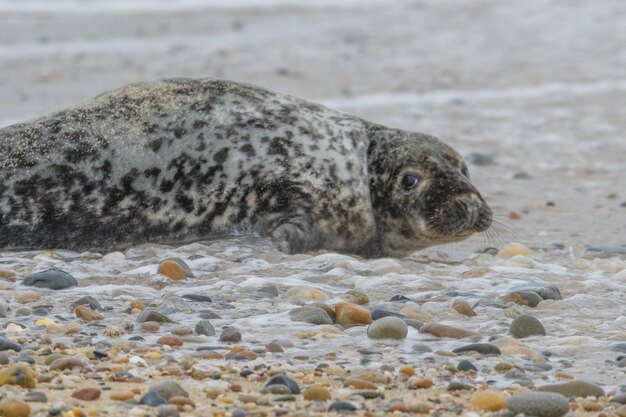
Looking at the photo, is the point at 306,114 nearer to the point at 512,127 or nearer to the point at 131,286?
the point at 131,286

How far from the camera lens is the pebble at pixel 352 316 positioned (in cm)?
491

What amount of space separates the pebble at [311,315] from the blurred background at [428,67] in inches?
108

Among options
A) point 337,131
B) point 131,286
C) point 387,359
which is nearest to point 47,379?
point 387,359

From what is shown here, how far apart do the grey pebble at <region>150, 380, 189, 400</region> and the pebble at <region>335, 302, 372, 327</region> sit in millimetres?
1174

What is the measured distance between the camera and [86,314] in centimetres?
486

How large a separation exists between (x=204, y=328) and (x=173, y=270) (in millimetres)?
1045

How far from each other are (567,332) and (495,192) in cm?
426

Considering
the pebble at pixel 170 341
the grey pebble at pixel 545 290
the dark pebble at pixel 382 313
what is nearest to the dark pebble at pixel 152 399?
the pebble at pixel 170 341

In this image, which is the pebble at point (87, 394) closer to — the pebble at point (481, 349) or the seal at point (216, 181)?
the pebble at point (481, 349)

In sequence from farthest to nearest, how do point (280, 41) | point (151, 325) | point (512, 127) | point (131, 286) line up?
point (280, 41) < point (512, 127) < point (131, 286) < point (151, 325)

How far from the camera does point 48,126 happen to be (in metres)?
6.49

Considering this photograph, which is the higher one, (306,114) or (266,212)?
(306,114)

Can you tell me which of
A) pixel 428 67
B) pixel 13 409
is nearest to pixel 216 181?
pixel 13 409

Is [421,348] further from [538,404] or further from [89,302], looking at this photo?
[89,302]
